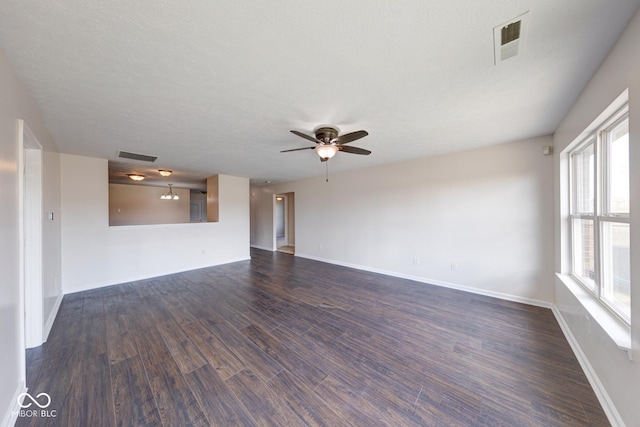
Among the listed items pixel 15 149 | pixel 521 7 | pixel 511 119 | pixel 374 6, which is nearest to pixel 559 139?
pixel 511 119

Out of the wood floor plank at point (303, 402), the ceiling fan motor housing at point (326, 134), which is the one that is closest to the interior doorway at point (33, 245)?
the wood floor plank at point (303, 402)

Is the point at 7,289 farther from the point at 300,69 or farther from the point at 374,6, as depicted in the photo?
the point at 374,6

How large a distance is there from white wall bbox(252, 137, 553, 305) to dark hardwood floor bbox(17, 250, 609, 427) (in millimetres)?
511

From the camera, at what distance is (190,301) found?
3.30 metres

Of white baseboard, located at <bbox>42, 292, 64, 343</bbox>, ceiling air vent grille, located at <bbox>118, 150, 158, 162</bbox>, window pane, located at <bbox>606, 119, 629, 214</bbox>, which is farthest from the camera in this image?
ceiling air vent grille, located at <bbox>118, 150, 158, 162</bbox>

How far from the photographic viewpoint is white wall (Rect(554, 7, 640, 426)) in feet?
3.96

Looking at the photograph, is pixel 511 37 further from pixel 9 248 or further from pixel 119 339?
pixel 119 339

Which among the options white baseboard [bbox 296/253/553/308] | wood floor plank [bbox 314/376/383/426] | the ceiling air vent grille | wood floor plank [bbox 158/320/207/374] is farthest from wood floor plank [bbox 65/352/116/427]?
white baseboard [bbox 296/253/553/308]

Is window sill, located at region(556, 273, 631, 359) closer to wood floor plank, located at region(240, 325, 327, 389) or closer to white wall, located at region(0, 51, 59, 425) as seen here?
wood floor plank, located at region(240, 325, 327, 389)

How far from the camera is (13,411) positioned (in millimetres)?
1429

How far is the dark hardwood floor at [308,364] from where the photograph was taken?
1474 mm

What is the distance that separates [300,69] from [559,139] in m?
3.24

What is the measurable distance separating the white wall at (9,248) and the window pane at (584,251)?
15.1ft

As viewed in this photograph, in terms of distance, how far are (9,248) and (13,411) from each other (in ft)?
3.51
